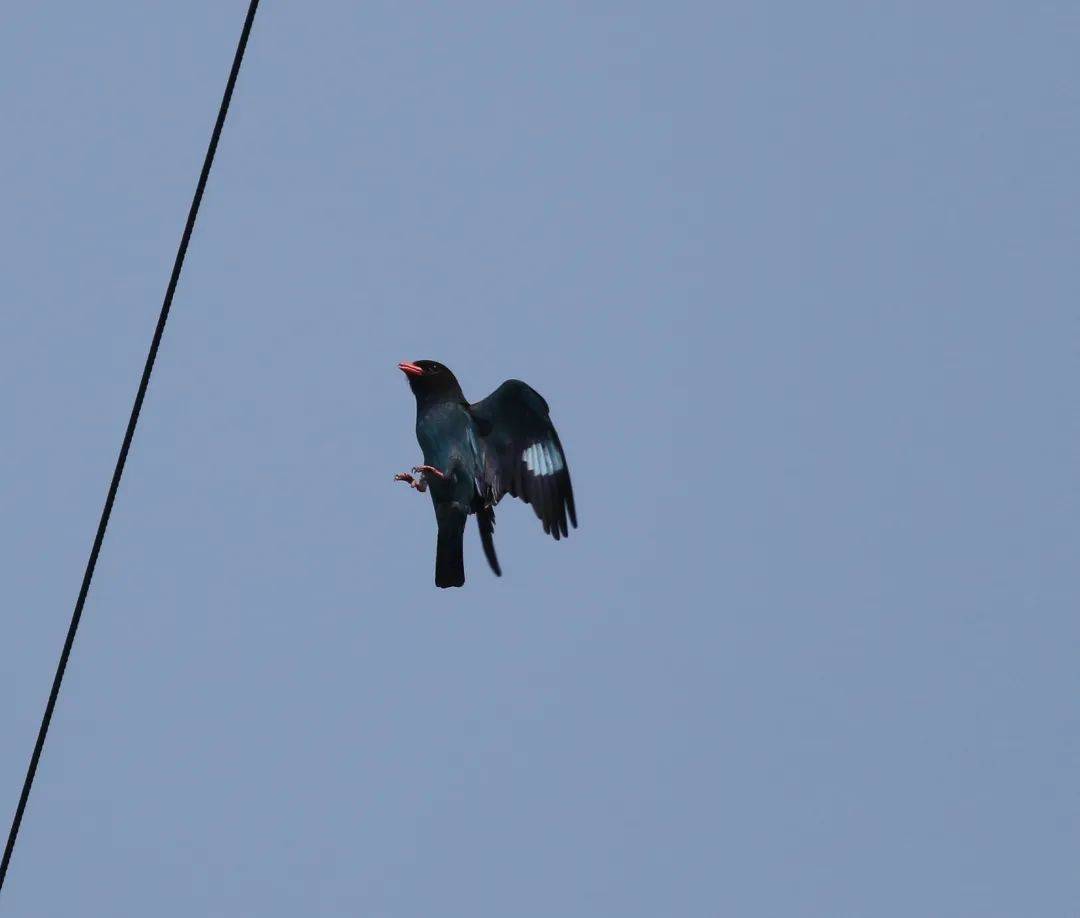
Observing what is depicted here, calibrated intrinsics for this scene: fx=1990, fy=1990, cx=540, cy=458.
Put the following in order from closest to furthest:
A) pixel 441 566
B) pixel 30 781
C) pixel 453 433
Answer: pixel 30 781 < pixel 441 566 < pixel 453 433

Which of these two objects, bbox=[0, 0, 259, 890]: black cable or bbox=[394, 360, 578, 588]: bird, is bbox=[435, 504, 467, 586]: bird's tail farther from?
bbox=[0, 0, 259, 890]: black cable

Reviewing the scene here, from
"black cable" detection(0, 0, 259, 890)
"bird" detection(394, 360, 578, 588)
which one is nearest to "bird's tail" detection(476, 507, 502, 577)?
"bird" detection(394, 360, 578, 588)

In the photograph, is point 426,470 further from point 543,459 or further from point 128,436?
point 128,436

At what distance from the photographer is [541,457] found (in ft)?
37.9

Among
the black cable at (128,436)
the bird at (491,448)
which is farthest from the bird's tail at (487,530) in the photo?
the black cable at (128,436)

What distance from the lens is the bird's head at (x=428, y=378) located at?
37.6 feet

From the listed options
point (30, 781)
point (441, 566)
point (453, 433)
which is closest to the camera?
point (30, 781)

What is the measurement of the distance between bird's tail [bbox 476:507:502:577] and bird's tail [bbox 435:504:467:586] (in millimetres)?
369

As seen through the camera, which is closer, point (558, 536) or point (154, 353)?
point (154, 353)

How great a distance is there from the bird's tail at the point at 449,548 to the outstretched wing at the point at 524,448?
71 cm

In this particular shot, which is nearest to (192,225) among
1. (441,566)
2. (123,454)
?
(123,454)

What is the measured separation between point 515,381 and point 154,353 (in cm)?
524

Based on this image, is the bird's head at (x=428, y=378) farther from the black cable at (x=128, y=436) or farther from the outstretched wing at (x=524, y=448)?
the black cable at (x=128, y=436)

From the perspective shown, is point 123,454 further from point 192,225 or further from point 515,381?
point 515,381
